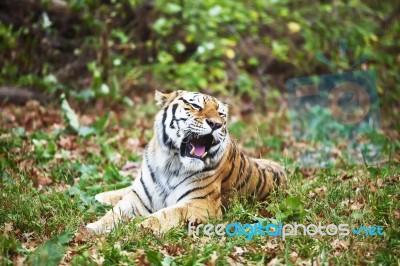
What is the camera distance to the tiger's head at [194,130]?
473 centimetres

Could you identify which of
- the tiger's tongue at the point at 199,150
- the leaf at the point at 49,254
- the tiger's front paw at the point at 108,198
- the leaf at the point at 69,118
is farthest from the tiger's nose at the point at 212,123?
the leaf at the point at 69,118

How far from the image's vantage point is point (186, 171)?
16.0 ft

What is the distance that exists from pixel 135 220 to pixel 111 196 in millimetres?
980

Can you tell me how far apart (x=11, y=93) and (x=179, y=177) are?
4.74m

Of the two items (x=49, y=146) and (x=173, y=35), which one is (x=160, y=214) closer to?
(x=49, y=146)

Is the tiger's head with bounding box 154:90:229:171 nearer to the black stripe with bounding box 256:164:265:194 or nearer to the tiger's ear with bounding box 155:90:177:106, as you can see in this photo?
the tiger's ear with bounding box 155:90:177:106

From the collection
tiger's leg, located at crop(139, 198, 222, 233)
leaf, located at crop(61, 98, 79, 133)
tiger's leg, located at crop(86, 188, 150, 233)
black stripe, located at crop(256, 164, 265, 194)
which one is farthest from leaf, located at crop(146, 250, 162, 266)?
leaf, located at crop(61, 98, 79, 133)

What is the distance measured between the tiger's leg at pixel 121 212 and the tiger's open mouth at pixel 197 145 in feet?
2.09

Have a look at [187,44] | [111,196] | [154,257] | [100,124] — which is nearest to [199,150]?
[111,196]

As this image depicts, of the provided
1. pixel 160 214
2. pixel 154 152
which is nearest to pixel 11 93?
pixel 154 152

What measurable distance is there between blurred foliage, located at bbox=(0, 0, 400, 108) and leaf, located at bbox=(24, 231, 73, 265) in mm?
5184

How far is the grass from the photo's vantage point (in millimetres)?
3889

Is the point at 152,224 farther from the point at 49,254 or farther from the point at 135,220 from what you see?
the point at 49,254

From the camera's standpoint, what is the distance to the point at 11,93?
8.66 metres
